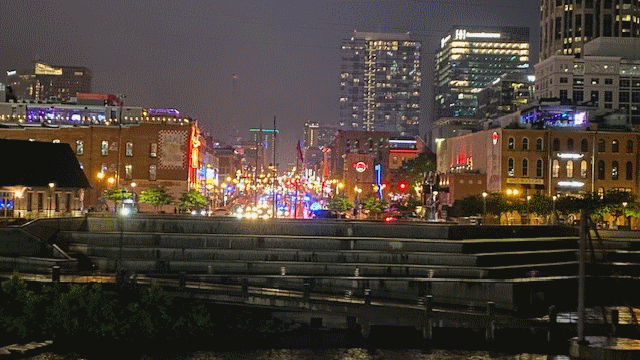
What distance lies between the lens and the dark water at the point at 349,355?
41.6 meters

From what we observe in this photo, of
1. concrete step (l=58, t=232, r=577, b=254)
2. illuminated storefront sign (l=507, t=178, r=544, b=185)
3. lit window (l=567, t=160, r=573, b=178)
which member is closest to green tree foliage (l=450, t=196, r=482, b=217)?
illuminated storefront sign (l=507, t=178, r=544, b=185)

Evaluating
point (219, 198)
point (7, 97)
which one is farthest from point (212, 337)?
point (219, 198)

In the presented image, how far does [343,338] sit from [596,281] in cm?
2149

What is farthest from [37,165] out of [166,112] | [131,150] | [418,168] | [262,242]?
[418,168]

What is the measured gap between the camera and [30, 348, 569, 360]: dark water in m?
41.6

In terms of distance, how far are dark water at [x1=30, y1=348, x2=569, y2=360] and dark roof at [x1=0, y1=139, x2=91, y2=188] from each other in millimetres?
45504

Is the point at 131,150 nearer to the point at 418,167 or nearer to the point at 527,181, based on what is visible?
the point at 527,181

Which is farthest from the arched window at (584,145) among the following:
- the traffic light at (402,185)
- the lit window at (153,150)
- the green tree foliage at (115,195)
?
the traffic light at (402,185)

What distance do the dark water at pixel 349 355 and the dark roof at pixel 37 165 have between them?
149 ft

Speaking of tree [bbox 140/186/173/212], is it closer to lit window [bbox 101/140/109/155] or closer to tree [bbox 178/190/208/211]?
tree [bbox 178/190/208/211]

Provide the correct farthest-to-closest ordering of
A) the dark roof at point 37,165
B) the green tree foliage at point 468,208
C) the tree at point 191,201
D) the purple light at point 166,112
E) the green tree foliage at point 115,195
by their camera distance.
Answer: the purple light at point 166,112 < the tree at point 191,201 < the green tree foliage at point 115,195 < the green tree foliage at point 468,208 < the dark roof at point 37,165

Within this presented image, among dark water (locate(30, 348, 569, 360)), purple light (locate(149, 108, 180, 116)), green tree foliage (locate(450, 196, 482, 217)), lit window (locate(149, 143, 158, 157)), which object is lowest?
dark water (locate(30, 348, 569, 360))

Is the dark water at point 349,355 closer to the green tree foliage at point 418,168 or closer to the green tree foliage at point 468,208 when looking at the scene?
the green tree foliage at point 468,208

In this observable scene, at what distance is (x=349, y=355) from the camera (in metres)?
42.7
